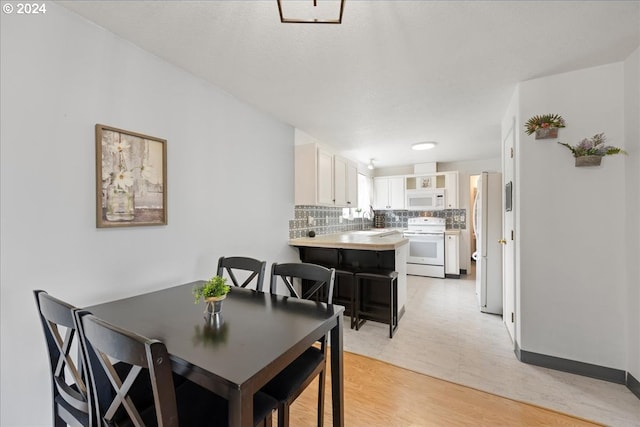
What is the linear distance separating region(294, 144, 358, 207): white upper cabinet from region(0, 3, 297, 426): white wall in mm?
1211

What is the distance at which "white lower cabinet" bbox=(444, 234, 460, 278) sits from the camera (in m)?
5.11

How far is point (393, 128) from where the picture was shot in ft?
11.3

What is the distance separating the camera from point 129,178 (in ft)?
5.57

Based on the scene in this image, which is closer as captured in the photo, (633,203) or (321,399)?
(321,399)

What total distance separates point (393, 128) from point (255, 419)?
3.30 metres

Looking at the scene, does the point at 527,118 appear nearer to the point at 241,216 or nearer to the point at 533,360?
the point at 533,360

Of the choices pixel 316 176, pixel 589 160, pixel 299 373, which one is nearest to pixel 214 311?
pixel 299 373

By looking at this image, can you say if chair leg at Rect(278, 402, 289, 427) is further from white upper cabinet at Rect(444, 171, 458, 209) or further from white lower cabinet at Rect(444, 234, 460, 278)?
white upper cabinet at Rect(444, 171, 458, 209)

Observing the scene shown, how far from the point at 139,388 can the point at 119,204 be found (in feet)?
3.52

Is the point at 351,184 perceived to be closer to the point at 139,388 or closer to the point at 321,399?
the point at 321,399

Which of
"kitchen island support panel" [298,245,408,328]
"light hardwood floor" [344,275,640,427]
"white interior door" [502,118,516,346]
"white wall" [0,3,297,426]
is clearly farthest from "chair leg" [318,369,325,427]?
"white interior door" [502,118,516,346]

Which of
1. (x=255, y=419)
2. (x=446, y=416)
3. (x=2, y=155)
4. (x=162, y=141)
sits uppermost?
(x=162, y=141)

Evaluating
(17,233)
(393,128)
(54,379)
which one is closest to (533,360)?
(393,128)

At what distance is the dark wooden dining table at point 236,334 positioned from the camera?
81cm
